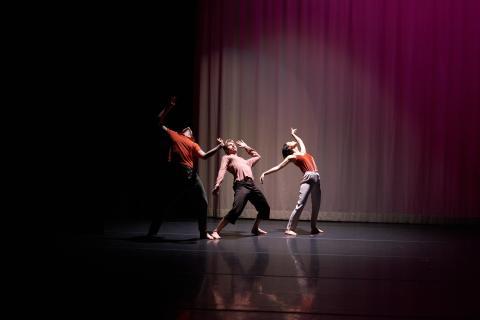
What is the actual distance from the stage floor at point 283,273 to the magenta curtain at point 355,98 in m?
1.70

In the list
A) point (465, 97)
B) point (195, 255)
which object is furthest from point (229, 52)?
point (195, 255)

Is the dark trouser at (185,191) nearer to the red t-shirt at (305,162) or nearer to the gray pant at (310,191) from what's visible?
the gray pant at (310,191)

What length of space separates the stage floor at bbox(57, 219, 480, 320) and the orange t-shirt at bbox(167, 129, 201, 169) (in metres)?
0.88

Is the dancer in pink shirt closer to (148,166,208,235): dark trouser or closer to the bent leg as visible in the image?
(148,166,208,235): dark trouser

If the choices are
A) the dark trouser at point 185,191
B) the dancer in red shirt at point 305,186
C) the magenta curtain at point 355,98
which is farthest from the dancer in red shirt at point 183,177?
the magenta curtain at point 355,98

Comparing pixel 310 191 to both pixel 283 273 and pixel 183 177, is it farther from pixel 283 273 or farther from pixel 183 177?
pixel 283 273

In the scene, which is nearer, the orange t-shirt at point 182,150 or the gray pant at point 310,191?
the orange t-shirt at point 182,150

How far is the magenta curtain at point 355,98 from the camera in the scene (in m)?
7.51

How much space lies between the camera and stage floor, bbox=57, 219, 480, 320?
9.00ft

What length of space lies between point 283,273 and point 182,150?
7.52 feet

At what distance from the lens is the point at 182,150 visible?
5.44 m

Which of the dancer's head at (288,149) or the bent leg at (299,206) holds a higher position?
the dancer's head at (288,149)

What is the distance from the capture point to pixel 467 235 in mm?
6215

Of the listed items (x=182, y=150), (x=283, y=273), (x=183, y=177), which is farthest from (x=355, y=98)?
(x=283, y=273)
